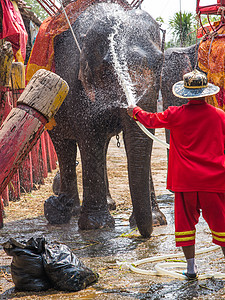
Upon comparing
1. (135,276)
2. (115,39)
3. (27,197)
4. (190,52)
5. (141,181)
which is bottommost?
(27,197)

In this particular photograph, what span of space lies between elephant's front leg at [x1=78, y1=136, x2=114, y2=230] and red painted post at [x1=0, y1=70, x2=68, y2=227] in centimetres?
282

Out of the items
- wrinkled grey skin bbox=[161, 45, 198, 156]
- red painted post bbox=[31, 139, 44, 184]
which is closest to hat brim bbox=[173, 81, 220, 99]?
wrinkled grey skin bbox=[161, 45, 198, 156]

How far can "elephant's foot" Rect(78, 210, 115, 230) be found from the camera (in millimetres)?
5668

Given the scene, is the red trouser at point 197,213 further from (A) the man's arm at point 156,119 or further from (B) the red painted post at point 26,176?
(B) the red painted post at point 26,176

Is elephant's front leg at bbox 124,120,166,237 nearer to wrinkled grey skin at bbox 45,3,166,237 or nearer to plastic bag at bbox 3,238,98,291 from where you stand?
wrinkled grey skin at bbox 45,3,166,237

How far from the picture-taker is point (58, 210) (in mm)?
6113

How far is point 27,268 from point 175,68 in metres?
5.86

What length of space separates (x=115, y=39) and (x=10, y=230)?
252 cm

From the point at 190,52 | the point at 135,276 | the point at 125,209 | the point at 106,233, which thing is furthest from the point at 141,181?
the point at 190,52

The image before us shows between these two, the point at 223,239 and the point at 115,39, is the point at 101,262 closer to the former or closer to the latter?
the point at 223,239

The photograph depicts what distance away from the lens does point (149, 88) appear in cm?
512

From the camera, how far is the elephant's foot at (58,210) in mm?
6090

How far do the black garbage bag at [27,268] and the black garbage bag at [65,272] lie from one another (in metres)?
0.06

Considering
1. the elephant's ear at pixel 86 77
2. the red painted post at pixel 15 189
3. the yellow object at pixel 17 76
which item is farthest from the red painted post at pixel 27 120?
the red painted post at pixel 15 189
